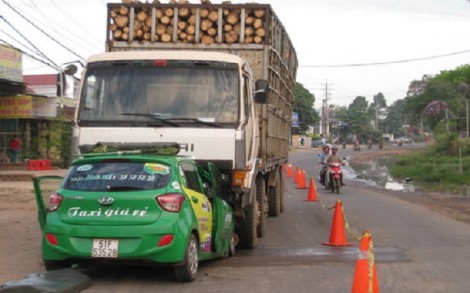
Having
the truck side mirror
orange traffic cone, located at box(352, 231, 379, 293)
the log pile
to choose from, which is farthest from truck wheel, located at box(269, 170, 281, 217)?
orange traffic cone, located at box(352, 231, 379, 293)

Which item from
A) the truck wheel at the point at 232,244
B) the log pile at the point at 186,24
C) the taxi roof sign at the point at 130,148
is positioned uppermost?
the log pile at the point at 186,24

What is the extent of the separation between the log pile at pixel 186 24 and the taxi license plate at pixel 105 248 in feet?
16.3

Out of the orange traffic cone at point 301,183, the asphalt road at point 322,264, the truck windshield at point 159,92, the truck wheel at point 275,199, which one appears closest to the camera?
the asphalt road at point 322,264

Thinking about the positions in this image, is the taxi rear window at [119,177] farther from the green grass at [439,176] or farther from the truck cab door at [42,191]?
the green grass at [439,176]

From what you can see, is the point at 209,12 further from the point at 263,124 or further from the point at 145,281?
the point at 145,281

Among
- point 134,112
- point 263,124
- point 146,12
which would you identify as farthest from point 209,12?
point 134,112

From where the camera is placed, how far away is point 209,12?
11.8 m

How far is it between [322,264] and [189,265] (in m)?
2.54

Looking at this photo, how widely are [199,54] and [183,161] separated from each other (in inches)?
78.8

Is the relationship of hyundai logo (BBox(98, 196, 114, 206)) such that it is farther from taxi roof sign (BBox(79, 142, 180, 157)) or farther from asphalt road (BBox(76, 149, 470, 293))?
taxi roof sign (BBox(79, 142, 180, 157))

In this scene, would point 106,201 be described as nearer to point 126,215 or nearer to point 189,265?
point 126,215

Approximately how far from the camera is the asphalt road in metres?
8.08

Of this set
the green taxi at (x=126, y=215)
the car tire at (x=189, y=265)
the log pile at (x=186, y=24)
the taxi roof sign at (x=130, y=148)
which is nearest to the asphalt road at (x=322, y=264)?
the car tire at (x=189, y=265)

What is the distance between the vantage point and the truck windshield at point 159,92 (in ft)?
31.2
